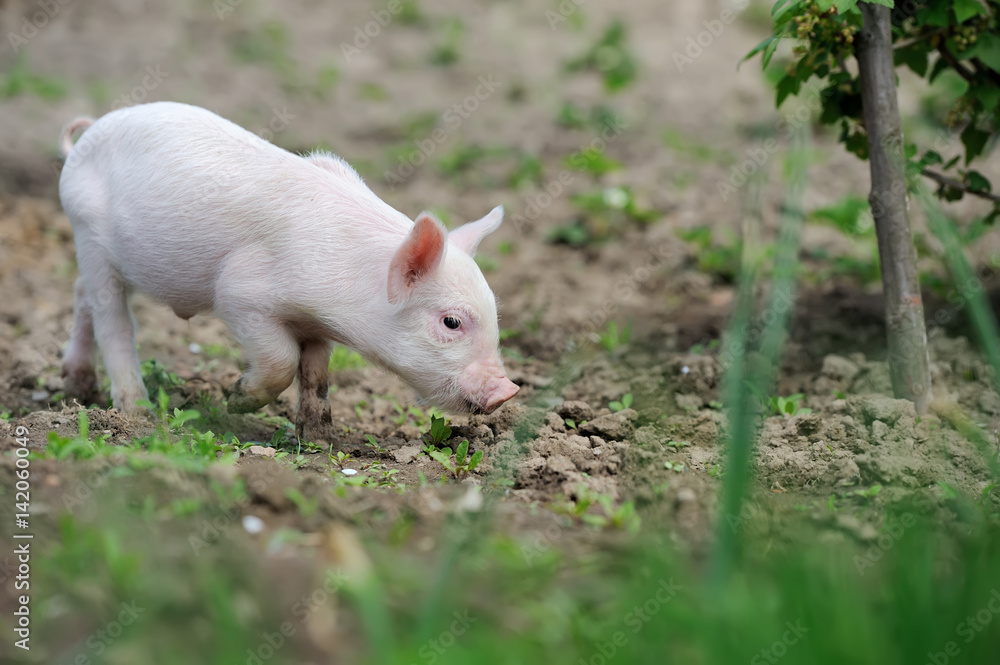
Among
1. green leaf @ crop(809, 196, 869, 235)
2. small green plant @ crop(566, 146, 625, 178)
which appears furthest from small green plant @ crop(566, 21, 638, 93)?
green leaf @ crop(809, 196, 869, 235)

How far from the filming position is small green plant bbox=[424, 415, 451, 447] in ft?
13.7

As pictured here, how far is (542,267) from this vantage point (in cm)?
742

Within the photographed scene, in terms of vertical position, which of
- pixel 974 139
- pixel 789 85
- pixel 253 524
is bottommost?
pixel 253 524

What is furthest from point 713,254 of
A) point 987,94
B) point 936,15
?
point 936,15

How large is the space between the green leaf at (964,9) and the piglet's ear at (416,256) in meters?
2.39

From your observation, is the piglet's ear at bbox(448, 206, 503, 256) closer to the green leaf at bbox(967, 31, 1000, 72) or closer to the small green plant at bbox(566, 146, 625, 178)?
the green leaf at bbox(967, 31, 1000, 72)

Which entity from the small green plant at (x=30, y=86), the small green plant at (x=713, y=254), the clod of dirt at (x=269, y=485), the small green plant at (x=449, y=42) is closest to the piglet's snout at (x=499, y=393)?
the clod of dirt at (x=269, y=485)

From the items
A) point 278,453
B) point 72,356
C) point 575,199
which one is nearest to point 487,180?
point 575,199

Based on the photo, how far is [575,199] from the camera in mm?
8242

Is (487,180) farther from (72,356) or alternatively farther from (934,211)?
(934,211)

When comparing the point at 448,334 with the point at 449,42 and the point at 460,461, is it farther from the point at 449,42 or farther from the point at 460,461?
the point at 449,42

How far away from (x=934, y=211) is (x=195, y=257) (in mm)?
3021

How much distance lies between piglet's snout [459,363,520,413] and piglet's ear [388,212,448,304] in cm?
44

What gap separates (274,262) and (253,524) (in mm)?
1526
